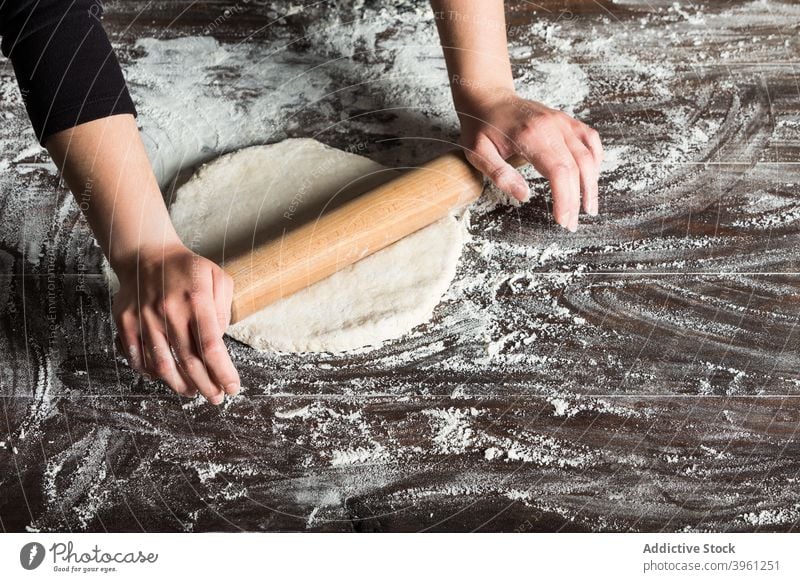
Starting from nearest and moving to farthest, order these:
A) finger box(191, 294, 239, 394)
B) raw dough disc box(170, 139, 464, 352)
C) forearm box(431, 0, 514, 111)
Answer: finger box(191, 294, 239, 394) < raw dough disc box(170, 139, 464, 352) < forearm box(431, 0, 514, 111)

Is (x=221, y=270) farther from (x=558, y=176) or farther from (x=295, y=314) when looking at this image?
(x=558, y=176)

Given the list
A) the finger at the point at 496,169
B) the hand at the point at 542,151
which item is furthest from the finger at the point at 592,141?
the finger at the point at 496,169

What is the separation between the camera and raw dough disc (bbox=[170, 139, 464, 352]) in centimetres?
92

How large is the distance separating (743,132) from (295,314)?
0.77 meters

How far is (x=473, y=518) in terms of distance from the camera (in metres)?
0.84

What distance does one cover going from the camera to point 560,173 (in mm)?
950

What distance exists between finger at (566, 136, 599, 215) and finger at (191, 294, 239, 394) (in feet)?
1.74

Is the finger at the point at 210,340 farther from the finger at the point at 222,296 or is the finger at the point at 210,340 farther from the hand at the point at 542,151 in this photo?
the hand at the point at 542,151

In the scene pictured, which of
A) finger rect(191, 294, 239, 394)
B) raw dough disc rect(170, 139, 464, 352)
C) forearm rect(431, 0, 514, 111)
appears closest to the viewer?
finger rect(191, 294, 239, 394)

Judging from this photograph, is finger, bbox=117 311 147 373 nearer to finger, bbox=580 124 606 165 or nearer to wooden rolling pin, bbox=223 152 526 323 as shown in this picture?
wooden rolling pin, bbox=223 152 526 323
